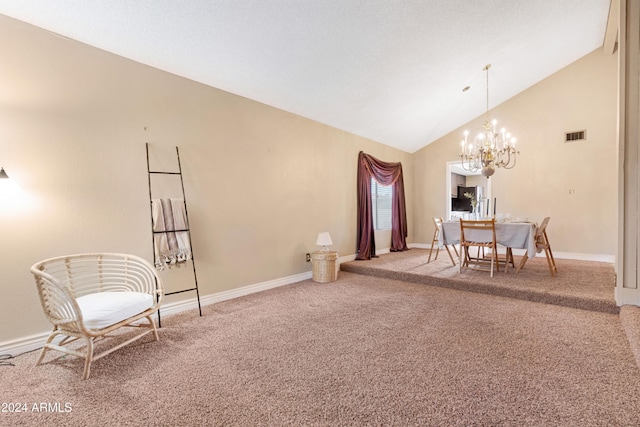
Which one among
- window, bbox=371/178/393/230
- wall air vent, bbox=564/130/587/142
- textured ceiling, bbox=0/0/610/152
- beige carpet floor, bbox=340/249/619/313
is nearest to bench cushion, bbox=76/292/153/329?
textured ceiling, bbox=0/0/610/152

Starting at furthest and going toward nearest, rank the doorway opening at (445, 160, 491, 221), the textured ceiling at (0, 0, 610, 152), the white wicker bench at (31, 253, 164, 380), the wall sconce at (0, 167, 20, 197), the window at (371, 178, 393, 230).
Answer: the doorway opening at (445, 160, 491, 221)
the window at (371, 178, 393, 230)
the textured ceiling at (0, 0, 610, 152)
the wall sconce at (0, 167, 20, 197)
the white wicker bench at (31, 253, 164, 380)

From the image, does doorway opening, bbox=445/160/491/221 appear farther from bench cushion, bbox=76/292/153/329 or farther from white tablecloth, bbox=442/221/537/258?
bench cushion, bbox=76/292/153/329

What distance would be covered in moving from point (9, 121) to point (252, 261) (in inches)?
102

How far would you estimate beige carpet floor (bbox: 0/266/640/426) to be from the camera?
1525 mm

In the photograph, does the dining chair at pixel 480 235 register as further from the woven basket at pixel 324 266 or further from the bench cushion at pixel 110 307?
the bench cushion at pixel 110 307

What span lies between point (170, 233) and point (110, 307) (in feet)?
3.52

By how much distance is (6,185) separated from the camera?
2195 mm

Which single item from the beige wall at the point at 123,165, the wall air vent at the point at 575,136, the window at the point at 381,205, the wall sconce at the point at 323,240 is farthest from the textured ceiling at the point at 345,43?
the wall sconce at the point at 323,240

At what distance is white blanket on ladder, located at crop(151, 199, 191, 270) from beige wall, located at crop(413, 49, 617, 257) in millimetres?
5937

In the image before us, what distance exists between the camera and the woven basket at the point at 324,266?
431cm

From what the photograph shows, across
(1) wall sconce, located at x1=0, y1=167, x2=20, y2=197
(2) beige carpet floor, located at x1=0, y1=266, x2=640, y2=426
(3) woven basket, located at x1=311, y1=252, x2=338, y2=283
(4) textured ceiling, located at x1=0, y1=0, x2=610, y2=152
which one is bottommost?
(2) beige carpet floor, located at x1=0, y1=266, x2=640, y2=426

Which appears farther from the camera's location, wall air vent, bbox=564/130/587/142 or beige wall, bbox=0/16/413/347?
wall air vent, bbox=564/130/587/142

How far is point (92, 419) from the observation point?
1.53 m

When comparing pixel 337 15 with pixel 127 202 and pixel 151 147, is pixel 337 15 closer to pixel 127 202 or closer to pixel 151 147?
pixel 151 147
